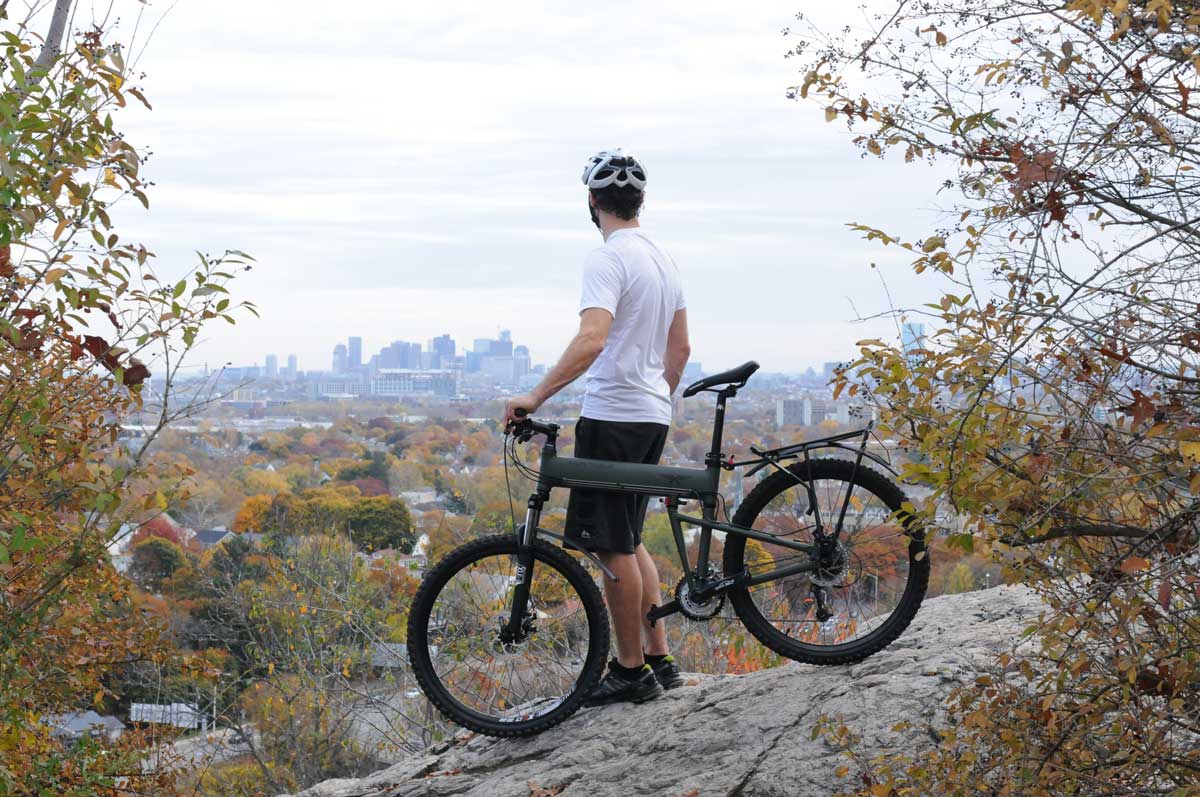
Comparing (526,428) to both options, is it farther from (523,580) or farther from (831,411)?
(831,411)

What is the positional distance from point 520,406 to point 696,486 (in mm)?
780

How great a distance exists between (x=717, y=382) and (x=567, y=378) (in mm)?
578

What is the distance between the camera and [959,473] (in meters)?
3.21

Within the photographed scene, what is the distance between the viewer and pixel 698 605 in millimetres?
4691

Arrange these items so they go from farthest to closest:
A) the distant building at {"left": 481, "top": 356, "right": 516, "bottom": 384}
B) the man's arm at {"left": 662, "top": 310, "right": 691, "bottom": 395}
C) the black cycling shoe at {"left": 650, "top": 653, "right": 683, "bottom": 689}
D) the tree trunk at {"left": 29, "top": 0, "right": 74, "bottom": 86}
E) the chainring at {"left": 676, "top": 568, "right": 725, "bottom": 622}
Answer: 1. the distant building at {"left": 481, "top": 356, "right": 516, "bottom": 384}
2. the black cycling shoe at {"left": 650, "top": 653, "right": 683, "bottom": 689}
3. the man's arm at {"left": 662, "top": 310, "right": 691, "bottom": 395}
4. the chainring at {"left": 676, "top": 568, "right": 725, "bottom": 622}
5. the tree trunk at {"left": 29, "top": 0, "right": 74, "bottom": 86}

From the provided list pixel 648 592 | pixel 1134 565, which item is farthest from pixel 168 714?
pixel 1134 565

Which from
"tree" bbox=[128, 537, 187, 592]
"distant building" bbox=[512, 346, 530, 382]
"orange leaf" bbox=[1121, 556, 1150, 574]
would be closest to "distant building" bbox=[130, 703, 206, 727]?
"tree" bbox=[128, 537, 187, 592]

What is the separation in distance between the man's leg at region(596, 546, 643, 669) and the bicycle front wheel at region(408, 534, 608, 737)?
0.06 meters

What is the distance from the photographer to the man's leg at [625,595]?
15.1 ft

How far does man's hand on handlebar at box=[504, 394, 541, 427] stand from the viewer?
14.3 feet

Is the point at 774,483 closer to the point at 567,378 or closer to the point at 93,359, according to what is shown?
the point at 567,378

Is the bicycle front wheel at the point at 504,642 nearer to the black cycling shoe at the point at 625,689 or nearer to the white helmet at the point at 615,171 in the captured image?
the black cycling shoe at the point at 625,689

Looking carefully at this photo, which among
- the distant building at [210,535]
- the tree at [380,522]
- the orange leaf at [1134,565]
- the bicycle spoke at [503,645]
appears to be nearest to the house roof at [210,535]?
the distant building at [210,535]

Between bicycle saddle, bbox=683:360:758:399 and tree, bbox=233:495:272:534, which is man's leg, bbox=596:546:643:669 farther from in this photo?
tree, bbox=233:495:272:534
